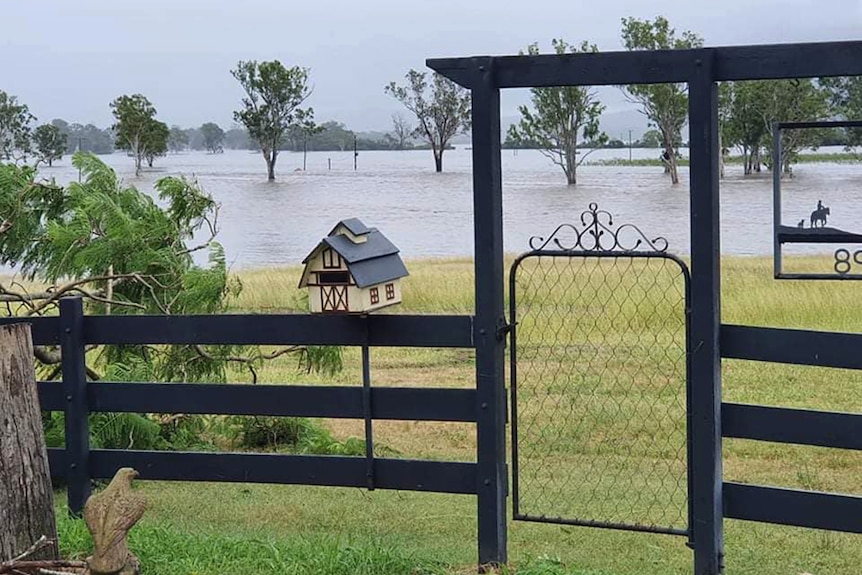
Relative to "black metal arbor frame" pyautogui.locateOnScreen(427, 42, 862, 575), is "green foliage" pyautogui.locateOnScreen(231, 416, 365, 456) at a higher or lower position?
lower

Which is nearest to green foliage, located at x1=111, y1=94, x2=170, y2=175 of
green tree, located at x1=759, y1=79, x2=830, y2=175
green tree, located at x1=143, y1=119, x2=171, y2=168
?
green tree, located at x1=143, y1=119, x2=171, y2=168

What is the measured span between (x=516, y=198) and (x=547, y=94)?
2089 millimetres

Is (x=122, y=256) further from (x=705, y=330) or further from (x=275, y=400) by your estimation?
(x=705, y=330)

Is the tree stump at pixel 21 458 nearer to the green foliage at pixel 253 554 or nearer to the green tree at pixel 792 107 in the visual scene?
the green foliage at pixel 253 554

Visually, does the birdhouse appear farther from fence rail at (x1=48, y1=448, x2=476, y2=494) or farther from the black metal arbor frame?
fence rail at (x1=48, y1=448, x2=476, y2=494)

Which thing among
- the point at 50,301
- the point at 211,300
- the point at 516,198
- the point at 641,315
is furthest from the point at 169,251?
the point at 516,198

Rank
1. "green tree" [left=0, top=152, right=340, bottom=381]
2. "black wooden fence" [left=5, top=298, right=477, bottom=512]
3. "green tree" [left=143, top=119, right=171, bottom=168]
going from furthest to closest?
"green tree" [left=143, top=119, right=171, bottom=168] → "green tree" [left=0, top=152, right=340, bottom=381] → "black wooden fence" [left=5, top=298, right=477, bottom=512]

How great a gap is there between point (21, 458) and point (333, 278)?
4.44 ft

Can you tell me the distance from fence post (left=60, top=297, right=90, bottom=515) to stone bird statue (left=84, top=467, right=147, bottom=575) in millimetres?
1165

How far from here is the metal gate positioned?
483 centimetres

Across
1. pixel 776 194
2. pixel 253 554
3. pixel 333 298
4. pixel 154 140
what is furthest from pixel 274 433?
pixel 154 140

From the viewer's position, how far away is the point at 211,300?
7.39 m

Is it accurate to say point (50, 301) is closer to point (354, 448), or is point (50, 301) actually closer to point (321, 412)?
point (354, 448)

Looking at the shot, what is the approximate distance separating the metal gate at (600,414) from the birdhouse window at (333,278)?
0.65 meters
